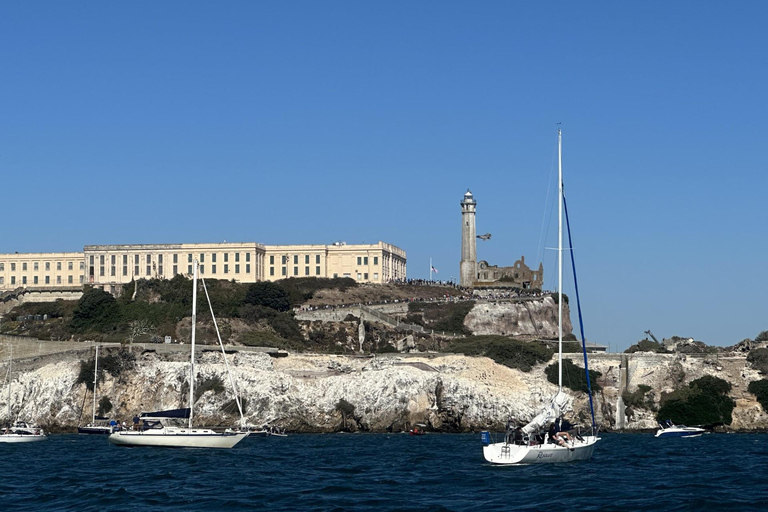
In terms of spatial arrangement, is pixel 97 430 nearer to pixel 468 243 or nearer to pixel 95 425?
pixel 95 425

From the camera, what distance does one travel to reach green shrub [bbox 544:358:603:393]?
83438 mm

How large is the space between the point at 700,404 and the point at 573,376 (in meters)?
9.57

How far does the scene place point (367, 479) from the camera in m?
45.6

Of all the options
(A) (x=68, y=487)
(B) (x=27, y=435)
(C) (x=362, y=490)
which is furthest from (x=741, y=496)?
(B) (x=27, y=435)

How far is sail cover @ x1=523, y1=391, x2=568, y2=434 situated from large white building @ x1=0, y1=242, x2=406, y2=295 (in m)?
88.4

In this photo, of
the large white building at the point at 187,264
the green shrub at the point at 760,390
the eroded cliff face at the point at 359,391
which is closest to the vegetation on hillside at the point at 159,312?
the large white building at the point at 187,264

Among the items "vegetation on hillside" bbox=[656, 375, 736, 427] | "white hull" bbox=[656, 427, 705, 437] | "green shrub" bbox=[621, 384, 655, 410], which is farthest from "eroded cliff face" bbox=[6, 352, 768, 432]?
"white hull" bbox=[656, 427, 705, 437]

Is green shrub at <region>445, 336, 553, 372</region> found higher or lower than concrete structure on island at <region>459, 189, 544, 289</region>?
lower

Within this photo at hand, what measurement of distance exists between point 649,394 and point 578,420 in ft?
25.3

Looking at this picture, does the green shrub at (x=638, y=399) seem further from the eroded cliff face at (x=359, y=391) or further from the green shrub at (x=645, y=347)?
the green shrub at (x=645, y=347)

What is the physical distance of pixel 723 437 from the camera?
2916 inches

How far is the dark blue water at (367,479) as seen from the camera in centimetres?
3869

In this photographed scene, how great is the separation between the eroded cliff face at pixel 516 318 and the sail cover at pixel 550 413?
68.2 metres

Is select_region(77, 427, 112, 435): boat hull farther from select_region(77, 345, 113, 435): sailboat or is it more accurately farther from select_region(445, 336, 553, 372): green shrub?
select_region(445, 336, 553, 372): green shrub
